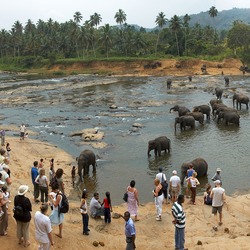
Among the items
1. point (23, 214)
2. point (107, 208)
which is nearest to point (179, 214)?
point (107, 208)

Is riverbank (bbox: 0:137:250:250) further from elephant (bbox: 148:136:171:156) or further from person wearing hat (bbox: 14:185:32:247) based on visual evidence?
elephant (bbox: 148:136:171:156)

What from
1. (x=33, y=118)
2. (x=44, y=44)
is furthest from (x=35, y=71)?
(x=33, y=118)

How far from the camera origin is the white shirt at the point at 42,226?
356 inches

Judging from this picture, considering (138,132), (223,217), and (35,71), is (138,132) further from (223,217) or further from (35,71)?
(35,71)

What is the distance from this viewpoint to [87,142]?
26.0 m

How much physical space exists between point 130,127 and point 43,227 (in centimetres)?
2145

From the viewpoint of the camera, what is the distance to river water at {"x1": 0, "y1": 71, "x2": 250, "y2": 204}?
63.5 ft

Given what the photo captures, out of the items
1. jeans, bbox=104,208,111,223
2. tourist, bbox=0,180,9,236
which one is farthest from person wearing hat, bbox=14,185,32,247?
jeans, bbox=104,208,111,223

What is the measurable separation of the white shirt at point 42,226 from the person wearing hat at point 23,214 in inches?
18.7

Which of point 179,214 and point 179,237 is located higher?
point 179,214

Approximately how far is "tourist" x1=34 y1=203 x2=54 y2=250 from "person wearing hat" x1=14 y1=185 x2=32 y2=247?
1.55ft

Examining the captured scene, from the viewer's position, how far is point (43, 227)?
9141mm

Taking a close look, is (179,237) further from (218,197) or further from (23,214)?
(23,214)

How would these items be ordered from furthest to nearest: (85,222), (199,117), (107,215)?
1. (199,117)
2. (107,215)
3. (85,222)
